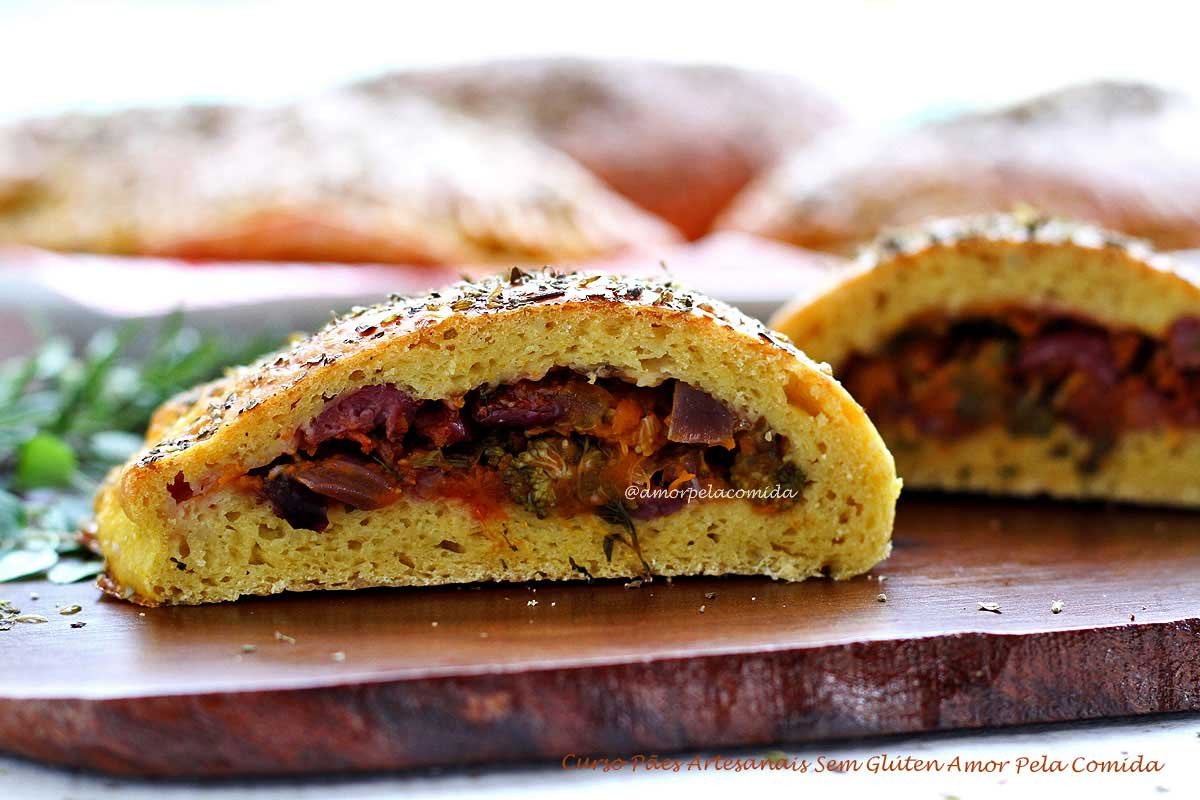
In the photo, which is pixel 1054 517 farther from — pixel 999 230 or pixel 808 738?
pixel 808 738

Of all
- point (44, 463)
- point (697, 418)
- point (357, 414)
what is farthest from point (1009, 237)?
point (44, 463)

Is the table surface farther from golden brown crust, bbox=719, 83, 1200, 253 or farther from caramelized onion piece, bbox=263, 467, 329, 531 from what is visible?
golden brown crust, bbox=719, 83, 1200, 253

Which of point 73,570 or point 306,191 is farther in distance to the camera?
point 306,191

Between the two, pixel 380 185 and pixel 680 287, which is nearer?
pixel 680 287

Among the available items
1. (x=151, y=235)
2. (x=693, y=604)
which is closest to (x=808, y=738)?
(x=693, y=604)

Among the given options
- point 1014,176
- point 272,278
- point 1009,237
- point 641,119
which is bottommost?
point 272,278

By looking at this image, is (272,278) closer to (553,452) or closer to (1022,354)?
(553,452)
